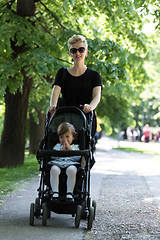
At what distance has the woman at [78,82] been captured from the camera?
6043mm

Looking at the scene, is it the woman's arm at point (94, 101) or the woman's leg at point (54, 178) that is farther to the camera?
the woman's arm at point (94, 101)

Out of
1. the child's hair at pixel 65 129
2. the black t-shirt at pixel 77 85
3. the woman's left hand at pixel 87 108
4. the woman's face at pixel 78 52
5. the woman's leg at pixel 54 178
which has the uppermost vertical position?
the woman's face at pixel 78 52

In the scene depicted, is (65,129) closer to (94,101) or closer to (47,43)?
(94,101)

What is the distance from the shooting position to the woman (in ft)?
19.8

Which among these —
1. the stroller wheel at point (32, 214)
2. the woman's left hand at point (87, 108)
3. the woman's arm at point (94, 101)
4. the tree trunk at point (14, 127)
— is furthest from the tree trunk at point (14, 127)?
the stroller wheel at point (32, 214)

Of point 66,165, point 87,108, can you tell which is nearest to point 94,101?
point 87,108

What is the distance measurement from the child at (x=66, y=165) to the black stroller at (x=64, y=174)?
0.21 ft

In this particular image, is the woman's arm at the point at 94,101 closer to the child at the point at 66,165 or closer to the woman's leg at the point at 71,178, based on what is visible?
the child at the point at 66,165

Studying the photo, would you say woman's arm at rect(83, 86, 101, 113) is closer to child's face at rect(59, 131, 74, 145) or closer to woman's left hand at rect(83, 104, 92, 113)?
woman's left hand at rect(83, 104, 92, 113)

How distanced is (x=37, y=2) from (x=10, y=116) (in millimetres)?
3317

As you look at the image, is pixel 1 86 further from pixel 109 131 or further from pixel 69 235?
pixel 109 131

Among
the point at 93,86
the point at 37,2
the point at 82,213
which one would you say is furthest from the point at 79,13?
the point at 82,213

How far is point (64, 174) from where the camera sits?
214 inches

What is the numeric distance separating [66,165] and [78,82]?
46.3 inches
